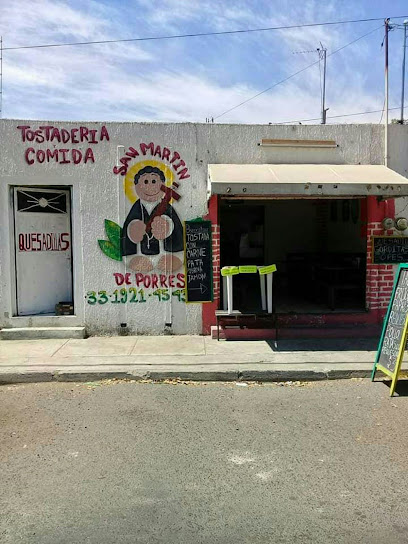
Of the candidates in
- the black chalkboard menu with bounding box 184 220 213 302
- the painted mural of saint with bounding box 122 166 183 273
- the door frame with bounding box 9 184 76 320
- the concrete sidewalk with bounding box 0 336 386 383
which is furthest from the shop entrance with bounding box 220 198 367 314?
the door frame with bounding box 9 184 76 320

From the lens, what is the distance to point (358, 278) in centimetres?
996

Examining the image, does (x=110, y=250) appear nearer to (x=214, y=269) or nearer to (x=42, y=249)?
(x=42, y=249)

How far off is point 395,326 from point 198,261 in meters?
3.49

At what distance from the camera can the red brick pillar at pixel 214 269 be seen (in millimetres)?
8250

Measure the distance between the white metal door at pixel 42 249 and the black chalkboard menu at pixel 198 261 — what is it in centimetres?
216

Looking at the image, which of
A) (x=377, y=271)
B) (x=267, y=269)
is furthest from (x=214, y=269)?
(x=377, y=271)

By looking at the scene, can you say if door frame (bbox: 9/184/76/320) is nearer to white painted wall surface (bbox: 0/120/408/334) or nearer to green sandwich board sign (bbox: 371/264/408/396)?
white painted wall surface (bbox: 0/120/408/334)

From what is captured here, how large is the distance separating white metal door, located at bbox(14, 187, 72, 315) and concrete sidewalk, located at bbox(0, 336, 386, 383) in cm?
89

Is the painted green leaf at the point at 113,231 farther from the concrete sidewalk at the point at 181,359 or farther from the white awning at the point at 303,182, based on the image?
the white awning at the point at 303,182

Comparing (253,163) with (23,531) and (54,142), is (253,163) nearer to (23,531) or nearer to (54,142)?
(54,142)

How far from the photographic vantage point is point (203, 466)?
13.0 feet

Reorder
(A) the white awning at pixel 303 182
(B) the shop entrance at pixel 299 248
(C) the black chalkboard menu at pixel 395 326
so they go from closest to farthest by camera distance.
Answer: (C) the black chalkboard menu at pixel 395 326
(A) the white awning at pixel 303 182
(B) the shop entrance at pixel 299 248

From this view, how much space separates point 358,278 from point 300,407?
205 inches

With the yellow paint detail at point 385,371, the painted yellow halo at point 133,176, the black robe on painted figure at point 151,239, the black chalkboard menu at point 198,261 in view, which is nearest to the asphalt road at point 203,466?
the yellow paint detail at point 385,371
